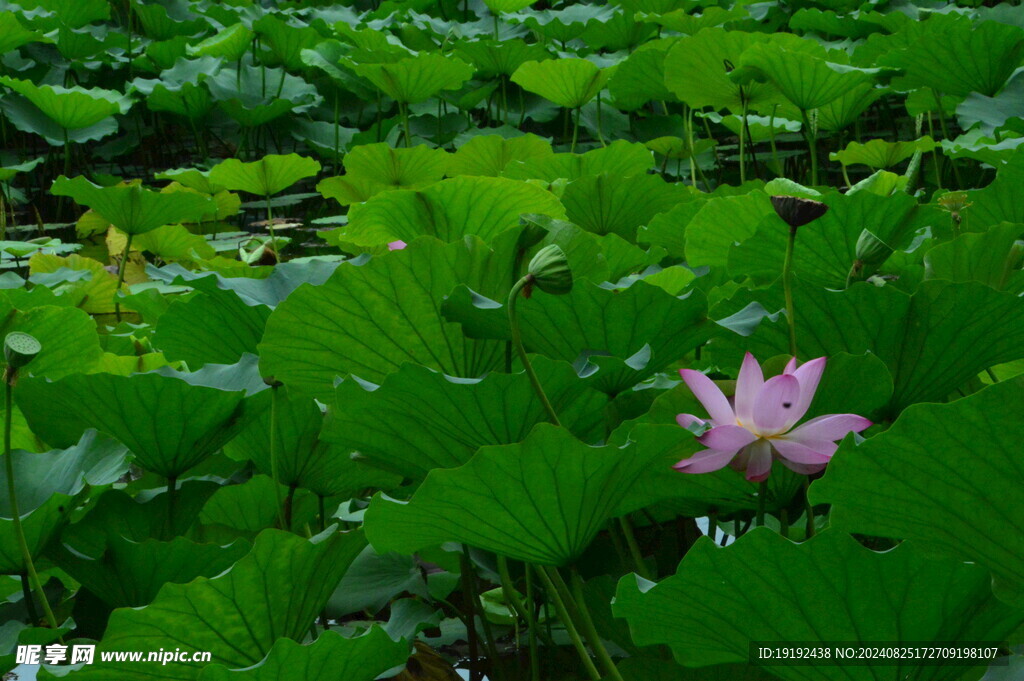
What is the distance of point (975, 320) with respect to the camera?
582 mm

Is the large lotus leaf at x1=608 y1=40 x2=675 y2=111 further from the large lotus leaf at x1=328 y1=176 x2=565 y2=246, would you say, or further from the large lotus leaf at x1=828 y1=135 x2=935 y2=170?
the large lotus leaf at x1=328 y1=176 x2=565 y2=246

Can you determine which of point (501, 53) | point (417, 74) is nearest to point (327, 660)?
point (417, 74)

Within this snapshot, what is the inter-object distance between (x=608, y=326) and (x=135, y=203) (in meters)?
1.52

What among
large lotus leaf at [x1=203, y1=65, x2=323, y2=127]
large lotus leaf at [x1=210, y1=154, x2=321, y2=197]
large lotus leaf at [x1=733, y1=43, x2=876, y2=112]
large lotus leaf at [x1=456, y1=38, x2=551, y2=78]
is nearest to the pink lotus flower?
large lotus leaf at [x1=733, y1=43, x2=876, y2=112]

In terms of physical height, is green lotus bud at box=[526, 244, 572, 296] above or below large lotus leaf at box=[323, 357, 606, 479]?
above

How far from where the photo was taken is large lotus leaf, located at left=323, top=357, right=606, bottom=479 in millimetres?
530

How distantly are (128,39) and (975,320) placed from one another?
12.8ft

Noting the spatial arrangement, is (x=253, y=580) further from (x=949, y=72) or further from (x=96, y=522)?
(x=949, y=72)

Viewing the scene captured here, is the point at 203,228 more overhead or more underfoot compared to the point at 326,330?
more underfoot

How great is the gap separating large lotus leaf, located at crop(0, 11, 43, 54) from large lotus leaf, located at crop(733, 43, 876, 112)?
289cm

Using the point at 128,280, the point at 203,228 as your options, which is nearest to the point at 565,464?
the point at 128,280

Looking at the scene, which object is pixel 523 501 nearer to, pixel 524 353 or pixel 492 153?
pixel 524 353

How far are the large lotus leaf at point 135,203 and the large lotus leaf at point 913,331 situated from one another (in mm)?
1536

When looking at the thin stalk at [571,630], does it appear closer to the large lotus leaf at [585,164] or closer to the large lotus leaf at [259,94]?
the large lotus leaf at [585,164]
